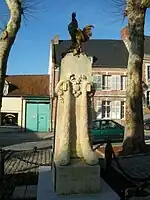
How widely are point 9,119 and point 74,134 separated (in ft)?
117

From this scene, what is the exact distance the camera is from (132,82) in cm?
1448

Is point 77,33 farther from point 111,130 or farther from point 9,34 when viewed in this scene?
point 111,130

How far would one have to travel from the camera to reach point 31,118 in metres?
41.7

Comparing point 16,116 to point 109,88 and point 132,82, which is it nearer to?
point 109,88

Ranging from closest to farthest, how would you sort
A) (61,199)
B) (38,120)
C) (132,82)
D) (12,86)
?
(61,199) < (132,82) < (38,120) < (12,86)

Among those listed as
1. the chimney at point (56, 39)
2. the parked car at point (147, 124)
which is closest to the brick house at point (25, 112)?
the chimney at point (56, 39)

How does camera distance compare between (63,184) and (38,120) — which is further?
(38,120)

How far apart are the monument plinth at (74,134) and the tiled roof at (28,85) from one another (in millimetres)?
35635

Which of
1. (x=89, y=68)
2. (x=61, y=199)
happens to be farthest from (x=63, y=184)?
(x=89, y=68)

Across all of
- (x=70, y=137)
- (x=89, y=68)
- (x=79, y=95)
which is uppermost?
(x=89, y=68)

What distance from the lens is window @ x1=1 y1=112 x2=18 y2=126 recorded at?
1645 inches

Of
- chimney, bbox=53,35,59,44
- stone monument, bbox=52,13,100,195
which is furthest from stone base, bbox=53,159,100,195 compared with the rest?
chimney, bbox=53,35,59,44

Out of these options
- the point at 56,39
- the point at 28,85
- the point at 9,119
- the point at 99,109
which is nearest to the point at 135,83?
the point at 9,119

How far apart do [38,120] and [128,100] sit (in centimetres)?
2812
